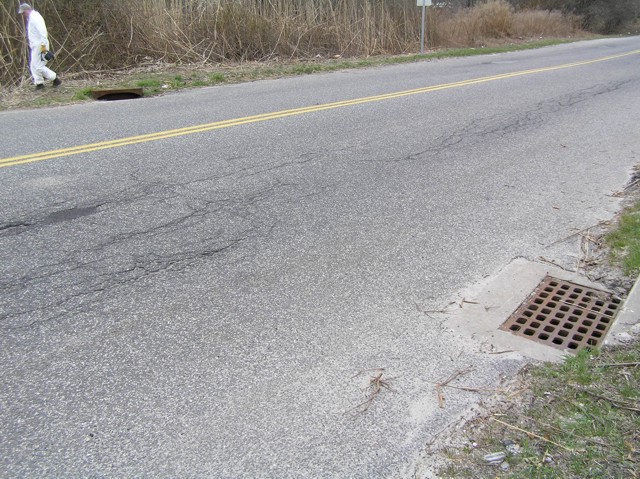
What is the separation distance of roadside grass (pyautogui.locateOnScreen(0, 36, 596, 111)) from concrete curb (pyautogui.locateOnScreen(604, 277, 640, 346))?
30.1 ft

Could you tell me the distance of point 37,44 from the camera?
10445 millimetres

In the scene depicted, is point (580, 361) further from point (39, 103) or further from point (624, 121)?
point (39, 103)

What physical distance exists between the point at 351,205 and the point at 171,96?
6.31 m

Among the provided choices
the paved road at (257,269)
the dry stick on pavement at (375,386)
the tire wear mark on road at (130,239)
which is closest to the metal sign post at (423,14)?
the paved road at (257,269)

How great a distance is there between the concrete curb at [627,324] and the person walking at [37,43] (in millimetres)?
10578

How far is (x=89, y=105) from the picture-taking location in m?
9.41

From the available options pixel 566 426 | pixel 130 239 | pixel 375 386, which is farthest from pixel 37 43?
pixel 566 426

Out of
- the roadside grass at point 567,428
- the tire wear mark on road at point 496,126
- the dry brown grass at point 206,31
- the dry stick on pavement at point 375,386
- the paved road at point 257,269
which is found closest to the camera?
the roadside grass at point 567,428

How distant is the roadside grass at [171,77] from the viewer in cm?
1006

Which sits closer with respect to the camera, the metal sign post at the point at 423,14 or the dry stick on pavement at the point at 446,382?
the dry stick on pavement at the point at 446,382

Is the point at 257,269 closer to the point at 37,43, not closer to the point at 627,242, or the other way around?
the point at 627,242

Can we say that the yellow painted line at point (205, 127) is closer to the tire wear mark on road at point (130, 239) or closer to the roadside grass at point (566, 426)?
the tire wear mark on road at point (130, 239)

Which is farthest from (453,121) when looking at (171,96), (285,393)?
(285,393)

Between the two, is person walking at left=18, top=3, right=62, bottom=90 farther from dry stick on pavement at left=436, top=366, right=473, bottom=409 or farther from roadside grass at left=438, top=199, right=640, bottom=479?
roadside grass at left=438, top=199, right=640, bottom=479
